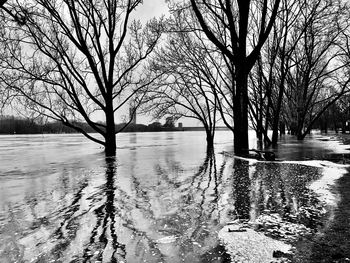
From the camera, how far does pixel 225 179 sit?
25.7 feet

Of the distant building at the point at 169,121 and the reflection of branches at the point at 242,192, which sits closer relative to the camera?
the reflection of branches at the point at 242,192

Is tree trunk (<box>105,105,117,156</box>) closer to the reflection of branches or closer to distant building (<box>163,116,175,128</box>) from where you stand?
distant building (<box>163,116,175,128</box>)

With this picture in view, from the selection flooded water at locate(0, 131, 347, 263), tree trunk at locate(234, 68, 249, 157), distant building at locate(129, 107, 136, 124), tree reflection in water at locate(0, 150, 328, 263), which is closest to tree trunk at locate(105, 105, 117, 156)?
distant building at locate(129, 107, 136, 124)

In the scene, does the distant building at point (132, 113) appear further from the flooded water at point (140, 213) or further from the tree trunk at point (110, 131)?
the flooded water at point (140, 213)

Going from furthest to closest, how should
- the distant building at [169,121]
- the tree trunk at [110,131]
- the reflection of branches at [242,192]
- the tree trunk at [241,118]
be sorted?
the distant building at [169,121] → the tree trunk at [110,131] → the tree trunk at [241,118] → the reflection of branches at [242,192]

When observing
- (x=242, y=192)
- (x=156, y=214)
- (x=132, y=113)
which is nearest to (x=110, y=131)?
(x=132, y=113)

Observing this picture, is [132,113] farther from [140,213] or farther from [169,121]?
[140,213]

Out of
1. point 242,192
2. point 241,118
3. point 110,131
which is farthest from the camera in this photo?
point 110,131

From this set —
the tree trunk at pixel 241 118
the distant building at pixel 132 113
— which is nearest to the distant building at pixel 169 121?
the distant building at pixel 132 113

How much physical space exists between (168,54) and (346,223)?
66.2 ft

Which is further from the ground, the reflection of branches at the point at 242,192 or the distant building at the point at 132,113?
the distant building at the point at 132,113

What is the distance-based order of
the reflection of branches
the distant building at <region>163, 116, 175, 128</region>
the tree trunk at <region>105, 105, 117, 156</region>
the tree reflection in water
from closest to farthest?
the tree reflection in water
the reflection of branches
the tree trunk at <region>105, 105, 117, 156</region>
the distant building at <region>163, 116, 175, 128</region>

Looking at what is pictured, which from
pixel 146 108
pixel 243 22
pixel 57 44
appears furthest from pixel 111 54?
pixel 243 22

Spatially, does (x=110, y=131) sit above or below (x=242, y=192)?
above
